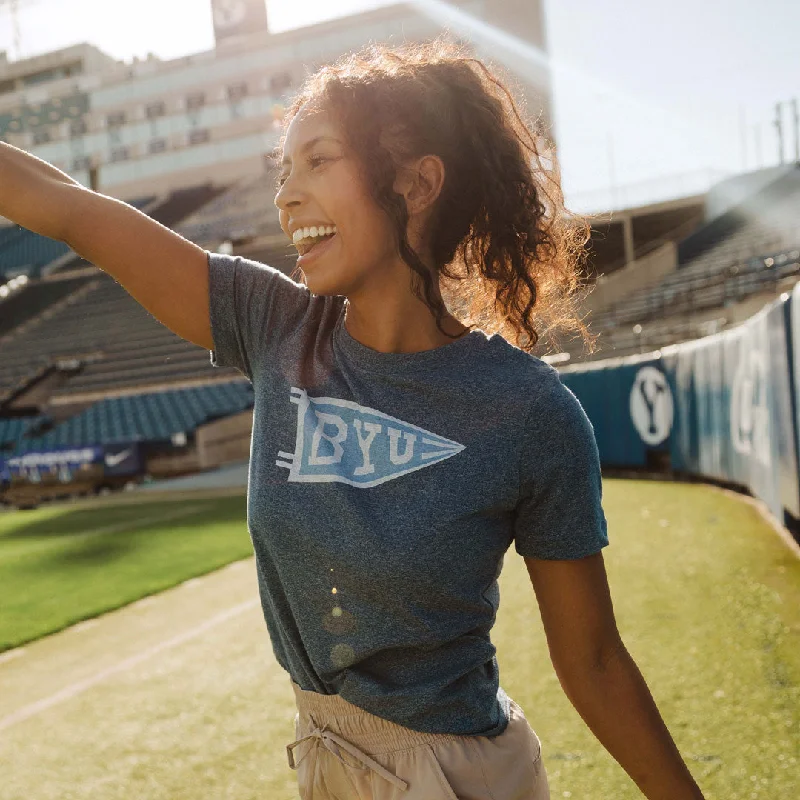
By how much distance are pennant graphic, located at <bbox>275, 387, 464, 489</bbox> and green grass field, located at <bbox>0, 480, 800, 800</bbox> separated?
1.87 meters

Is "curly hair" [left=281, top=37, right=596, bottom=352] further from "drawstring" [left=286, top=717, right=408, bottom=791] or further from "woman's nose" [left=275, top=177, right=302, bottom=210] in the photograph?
"drawstring" [left=286, top=717, right=408, bottom=791]

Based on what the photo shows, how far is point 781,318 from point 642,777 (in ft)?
15.8

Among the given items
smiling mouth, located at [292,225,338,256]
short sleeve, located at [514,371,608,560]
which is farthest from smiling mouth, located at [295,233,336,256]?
short sleeve, located at [514,371,608,560]

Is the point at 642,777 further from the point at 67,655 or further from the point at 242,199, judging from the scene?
the point at 242,199

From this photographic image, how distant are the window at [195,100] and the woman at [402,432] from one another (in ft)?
125

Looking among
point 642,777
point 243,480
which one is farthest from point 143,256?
point 243,480

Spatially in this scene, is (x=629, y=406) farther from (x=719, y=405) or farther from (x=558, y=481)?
(x=558, y=481)

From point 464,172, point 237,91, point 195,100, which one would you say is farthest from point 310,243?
point 195,100

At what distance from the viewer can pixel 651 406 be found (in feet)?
35.3

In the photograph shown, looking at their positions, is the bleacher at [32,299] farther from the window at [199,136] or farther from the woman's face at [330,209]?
the woman's face at [330,209]

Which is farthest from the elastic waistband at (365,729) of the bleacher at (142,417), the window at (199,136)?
the window at (199,136)

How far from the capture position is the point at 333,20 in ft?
113

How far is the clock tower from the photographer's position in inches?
1435

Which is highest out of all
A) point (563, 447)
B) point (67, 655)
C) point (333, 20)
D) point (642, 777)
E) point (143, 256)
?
point (333, 20)
